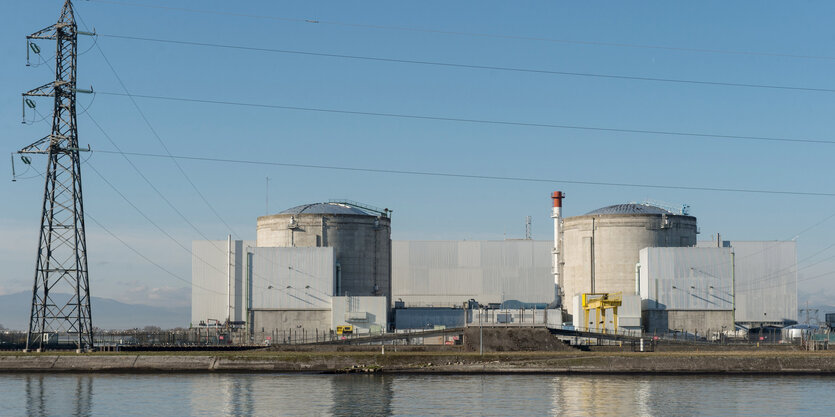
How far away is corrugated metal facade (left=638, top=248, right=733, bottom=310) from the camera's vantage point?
84.6 metres

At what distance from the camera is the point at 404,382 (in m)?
55.8

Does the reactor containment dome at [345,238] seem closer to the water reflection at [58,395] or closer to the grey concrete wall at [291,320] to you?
the grey concrete wall at [291,320]

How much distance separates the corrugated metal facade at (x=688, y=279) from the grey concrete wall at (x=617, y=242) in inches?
212

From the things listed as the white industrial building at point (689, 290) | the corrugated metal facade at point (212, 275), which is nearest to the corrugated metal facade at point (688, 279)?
the white industrial building at point (689, 290)

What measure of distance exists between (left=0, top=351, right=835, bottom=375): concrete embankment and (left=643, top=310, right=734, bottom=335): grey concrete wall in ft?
59.1

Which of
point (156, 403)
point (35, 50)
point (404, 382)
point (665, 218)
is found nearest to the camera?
point (156, 403)

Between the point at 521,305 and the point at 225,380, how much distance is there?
4505 cm

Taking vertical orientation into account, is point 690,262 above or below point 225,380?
above

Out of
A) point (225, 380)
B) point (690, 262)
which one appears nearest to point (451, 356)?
point (225, 380)

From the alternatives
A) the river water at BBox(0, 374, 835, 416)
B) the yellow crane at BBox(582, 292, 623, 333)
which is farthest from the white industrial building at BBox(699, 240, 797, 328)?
the river water at BBox(0, 374, 835, 416)

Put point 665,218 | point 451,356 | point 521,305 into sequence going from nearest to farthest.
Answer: point 451,356 → point 665,218 → point 521,305

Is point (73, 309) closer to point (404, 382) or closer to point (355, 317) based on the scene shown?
point (404, 382)

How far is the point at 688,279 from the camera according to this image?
3339 inches

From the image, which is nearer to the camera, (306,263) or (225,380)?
(225,380)
